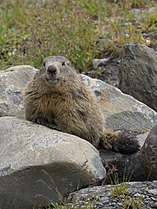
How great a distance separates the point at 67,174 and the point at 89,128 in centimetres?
94

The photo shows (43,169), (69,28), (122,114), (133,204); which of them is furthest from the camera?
(69,28)

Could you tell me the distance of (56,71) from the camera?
5043mm

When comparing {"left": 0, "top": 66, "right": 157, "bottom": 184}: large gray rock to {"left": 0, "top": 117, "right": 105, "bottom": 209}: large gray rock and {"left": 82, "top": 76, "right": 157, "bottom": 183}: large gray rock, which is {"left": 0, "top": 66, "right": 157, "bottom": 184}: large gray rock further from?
{"left": 0, "top": 117, "right": 105, "bottom": 209}: large gray rock

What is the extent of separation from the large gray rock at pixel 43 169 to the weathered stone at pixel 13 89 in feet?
3.49

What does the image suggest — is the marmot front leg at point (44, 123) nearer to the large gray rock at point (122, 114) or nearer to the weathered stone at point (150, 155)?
the large gray rock at point (122, 114)

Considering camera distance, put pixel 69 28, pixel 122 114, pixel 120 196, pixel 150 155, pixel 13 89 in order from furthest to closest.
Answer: pixel 69 28 → pixel 122 114 → pixel 13 89 → pixel 150 155 → pixel 120 196

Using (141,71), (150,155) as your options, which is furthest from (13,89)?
(150,155)

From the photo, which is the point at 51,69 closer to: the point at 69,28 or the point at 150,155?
the point at 150,155

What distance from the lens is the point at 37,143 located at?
4.73m

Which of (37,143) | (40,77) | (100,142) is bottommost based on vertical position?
(100,142)

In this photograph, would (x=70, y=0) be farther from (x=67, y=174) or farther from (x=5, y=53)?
(x=67, y=174)

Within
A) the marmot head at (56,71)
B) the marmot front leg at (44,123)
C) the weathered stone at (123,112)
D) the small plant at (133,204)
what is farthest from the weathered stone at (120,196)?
the weathered stone at (123,112)

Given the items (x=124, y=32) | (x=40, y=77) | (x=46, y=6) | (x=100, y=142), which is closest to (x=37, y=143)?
(x=40, y=77)

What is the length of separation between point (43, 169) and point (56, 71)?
2.87 feet
